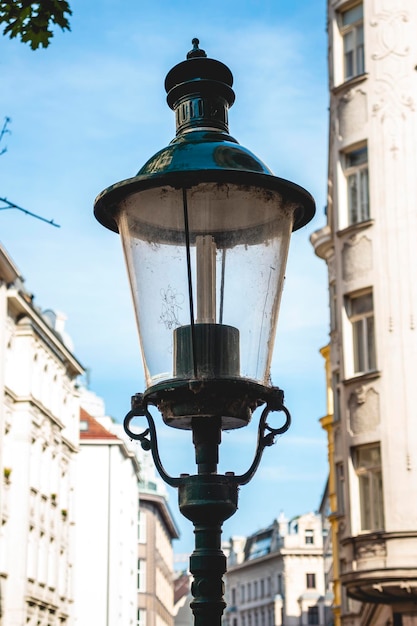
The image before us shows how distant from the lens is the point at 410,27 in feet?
77.1

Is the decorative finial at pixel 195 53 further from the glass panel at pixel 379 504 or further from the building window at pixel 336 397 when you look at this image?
the building window at pixel 336 397

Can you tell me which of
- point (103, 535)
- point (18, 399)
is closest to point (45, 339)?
point (18, 399)

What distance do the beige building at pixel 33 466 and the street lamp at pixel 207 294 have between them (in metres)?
33.6

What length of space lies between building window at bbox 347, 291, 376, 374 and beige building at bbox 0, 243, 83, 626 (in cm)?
1764

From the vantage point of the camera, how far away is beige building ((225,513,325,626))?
111 m

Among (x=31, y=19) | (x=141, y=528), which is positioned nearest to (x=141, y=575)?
(x=141, y=528)

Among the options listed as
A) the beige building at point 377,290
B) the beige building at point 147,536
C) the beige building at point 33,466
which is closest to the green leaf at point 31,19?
the beige building at point 377,290

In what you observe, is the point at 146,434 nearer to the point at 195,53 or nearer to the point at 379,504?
the point at 195,53

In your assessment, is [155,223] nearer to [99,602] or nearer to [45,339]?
[45,339]

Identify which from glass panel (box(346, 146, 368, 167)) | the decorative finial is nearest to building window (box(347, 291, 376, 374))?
A: glass panel (box(346, 146, 368, 167))

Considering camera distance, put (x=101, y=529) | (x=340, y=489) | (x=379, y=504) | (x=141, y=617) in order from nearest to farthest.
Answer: (x=379, y=504) → (x=340, y=489) → (x=101, y=529) → (x=141, y=617)

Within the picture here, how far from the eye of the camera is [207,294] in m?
4.90

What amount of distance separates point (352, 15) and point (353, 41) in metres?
0.66

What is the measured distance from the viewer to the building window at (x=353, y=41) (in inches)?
963
